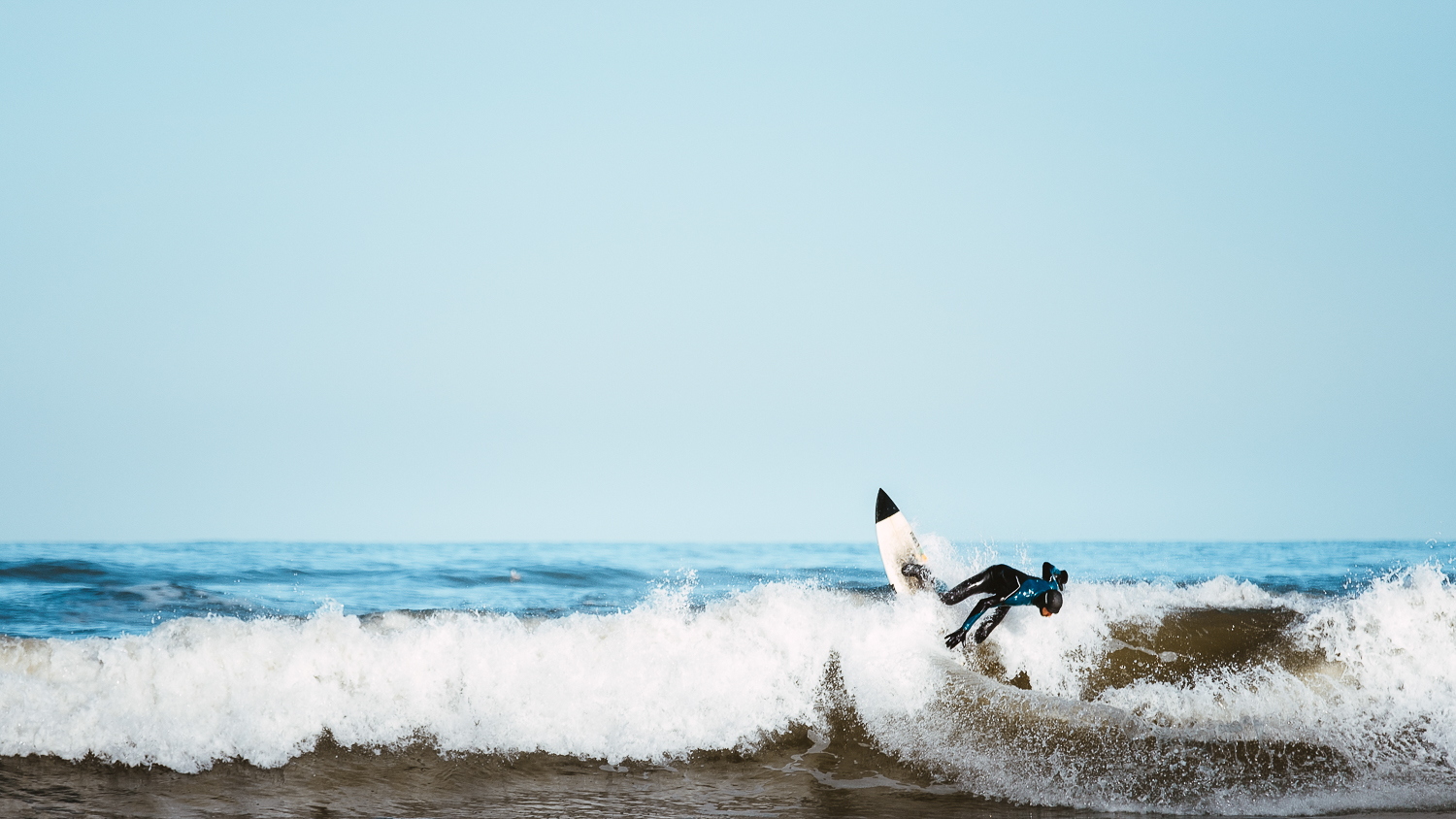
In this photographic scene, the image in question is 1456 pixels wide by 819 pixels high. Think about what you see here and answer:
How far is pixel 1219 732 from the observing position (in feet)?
17.7

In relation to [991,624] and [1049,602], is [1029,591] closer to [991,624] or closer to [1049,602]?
[1049,602]

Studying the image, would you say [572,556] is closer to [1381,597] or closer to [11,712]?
[11,712]

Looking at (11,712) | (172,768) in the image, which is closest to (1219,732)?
(172,768)

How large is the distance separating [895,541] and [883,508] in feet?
0.97

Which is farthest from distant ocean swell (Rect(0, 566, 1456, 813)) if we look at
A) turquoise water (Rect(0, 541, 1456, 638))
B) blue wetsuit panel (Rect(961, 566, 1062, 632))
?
turquoise water (Rect(0, 541, 1456, 638))

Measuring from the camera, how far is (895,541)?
706 cm

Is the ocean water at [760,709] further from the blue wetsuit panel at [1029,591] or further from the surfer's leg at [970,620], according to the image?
the blue wetsuit panel at [1029,591]

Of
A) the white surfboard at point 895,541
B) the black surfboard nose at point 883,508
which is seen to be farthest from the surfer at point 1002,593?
the black surfboard nose at point 883,508

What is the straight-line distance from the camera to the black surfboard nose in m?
7.18

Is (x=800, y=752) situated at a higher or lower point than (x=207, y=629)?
lower

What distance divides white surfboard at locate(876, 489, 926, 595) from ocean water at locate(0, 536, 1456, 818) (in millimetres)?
229

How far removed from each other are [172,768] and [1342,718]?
7089 millimetres

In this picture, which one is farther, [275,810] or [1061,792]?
[1061,792]

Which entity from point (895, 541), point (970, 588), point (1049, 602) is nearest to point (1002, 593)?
point (970, 588)
